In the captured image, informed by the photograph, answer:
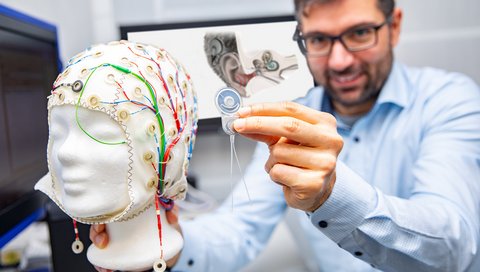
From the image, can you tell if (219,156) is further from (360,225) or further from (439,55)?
(360,225)

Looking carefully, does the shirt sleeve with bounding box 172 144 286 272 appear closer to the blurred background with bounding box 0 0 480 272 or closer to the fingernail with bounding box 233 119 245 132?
the blurred background with bounding box 0 0 480 272

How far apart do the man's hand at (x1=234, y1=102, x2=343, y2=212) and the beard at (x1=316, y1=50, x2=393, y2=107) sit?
1.34 feet

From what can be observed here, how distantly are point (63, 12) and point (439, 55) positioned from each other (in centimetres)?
141

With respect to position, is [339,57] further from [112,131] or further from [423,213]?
[112,131]

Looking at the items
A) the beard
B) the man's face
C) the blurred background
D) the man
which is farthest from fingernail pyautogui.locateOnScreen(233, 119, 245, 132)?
the blurred background

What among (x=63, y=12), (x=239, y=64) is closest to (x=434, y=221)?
(x=239, y=64)

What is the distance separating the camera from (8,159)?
0.79 m

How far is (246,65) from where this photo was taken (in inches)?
24.9

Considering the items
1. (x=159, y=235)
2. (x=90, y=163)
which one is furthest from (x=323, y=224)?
(x=90, y=163)

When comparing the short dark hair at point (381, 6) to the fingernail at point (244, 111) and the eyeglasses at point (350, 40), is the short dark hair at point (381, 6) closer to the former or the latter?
the eyeglasses at point (350, 40)

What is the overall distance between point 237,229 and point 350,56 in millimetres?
534

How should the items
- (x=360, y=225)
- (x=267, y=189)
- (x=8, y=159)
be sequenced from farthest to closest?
(x=267, y=189) → (x=8, y=159) → (x=360, y=225)

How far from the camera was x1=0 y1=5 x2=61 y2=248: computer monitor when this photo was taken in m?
0.78

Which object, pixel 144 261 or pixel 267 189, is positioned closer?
pixel 144 261
